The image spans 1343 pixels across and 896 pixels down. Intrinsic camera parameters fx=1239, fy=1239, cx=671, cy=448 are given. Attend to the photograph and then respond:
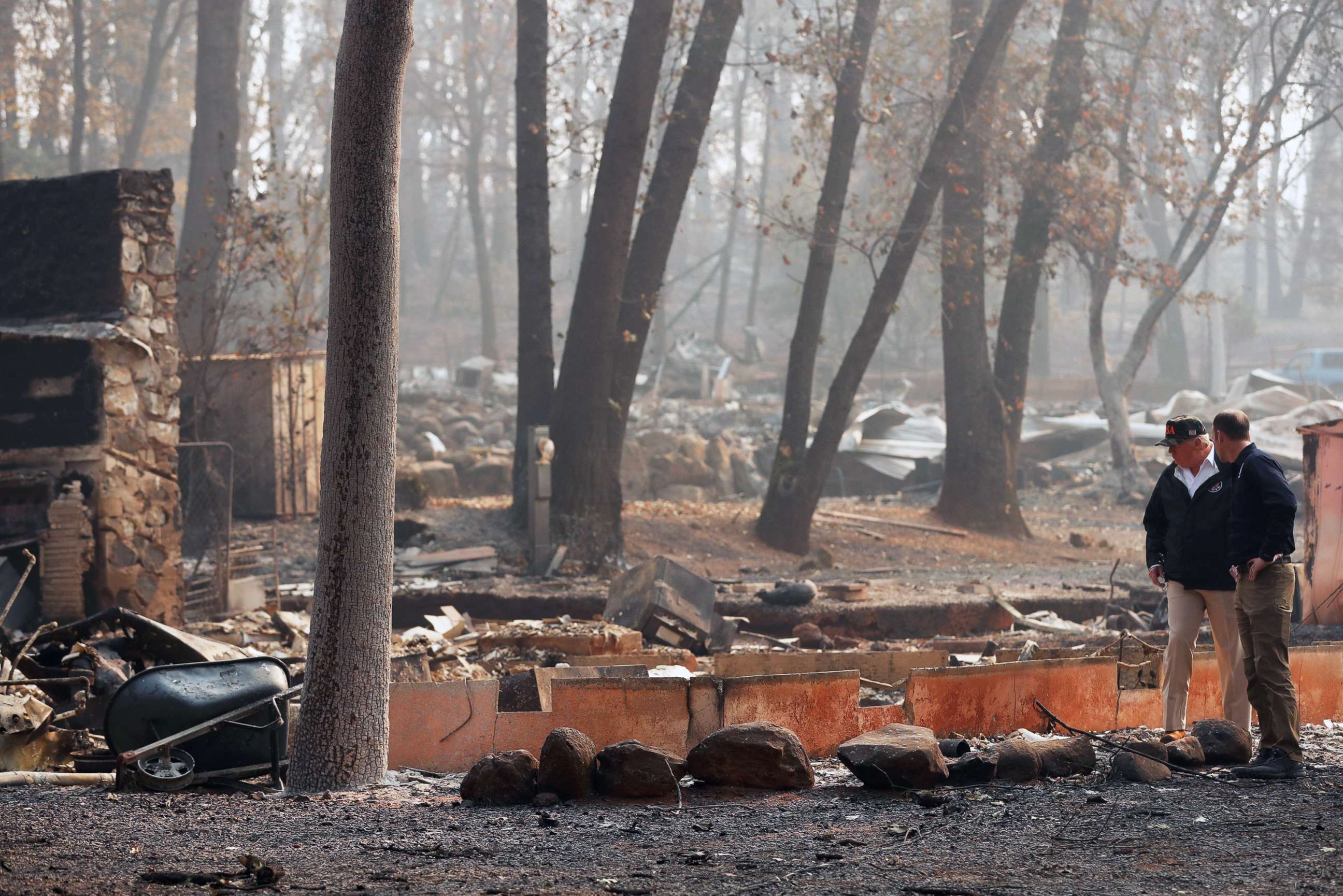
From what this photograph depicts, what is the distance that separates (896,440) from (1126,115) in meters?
7.78

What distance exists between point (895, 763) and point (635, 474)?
1535 cm

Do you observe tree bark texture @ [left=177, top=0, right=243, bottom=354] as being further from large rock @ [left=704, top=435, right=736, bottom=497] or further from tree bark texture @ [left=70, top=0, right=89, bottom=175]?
large rock @ [left=704, top=435, right=736, bottom=497]

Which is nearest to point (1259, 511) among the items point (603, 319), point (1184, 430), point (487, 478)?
point (1184, 430)

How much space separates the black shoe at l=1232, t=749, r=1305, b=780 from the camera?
5.78m

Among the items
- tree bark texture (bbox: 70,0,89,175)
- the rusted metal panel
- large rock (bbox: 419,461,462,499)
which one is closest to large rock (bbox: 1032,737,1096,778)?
the rusted metal panel

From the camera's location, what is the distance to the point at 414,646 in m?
9.13

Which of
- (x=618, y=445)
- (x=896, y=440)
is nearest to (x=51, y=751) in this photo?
(x=618, y=445)

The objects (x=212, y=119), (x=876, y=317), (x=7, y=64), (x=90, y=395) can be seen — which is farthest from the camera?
(x=7, y=64)

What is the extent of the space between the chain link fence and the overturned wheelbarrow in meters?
4.34

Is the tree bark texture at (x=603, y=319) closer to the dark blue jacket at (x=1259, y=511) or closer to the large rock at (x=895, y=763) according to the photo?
the large rock at (x=895, y=763)

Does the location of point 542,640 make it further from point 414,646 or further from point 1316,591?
point 1316,591

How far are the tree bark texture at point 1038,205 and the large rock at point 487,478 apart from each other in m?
7.74

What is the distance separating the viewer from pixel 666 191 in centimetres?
1478

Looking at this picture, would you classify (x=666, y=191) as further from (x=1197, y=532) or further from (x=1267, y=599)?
(x=1267, y=599)
